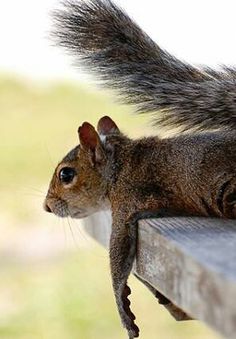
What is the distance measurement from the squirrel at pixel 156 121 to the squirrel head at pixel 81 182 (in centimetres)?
6

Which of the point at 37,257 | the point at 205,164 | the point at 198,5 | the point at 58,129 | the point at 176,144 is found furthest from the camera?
the point at 58,129

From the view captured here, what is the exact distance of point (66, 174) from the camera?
1.73 m

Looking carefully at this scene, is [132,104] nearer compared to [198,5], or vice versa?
[132,104]

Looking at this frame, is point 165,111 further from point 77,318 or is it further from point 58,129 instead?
point 58,129

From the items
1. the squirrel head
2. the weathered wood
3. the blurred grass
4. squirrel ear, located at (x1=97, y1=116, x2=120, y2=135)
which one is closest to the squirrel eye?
the squirrel head

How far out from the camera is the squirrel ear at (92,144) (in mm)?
1647

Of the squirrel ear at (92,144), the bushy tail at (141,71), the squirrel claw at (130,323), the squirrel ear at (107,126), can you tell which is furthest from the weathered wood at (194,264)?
the squirrel ear at (107,126)

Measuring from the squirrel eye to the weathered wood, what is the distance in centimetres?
39

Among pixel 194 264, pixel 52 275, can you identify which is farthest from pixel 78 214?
pixel 52 275

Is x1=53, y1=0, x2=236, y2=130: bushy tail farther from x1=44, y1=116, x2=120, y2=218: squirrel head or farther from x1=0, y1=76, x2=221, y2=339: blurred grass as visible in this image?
x1=44, y1=116, x2=120, y2=218: squirrel head

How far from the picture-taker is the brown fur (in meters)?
1.39

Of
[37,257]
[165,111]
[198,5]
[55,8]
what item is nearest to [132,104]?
[165,111]

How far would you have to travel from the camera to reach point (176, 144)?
1558 millimetres

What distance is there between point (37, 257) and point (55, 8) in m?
2.79
